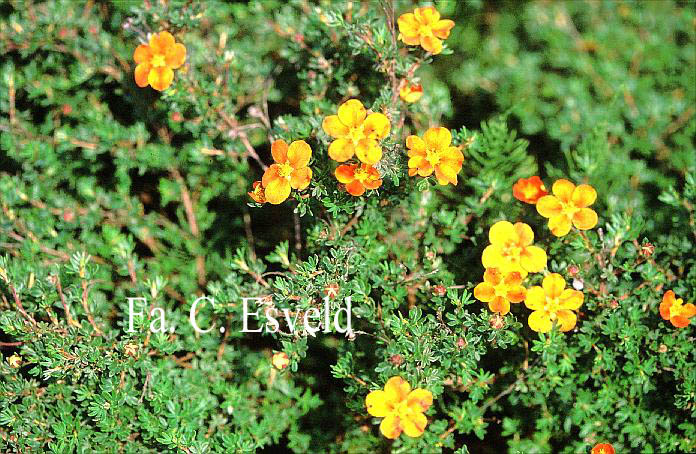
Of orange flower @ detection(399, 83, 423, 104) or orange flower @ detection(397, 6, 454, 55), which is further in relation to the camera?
orange flower @ detection(399, 83, 423, 104)

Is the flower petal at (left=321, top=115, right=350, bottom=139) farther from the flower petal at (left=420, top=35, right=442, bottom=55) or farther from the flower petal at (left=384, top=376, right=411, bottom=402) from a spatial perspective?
the flower petal at (left=384, top=376, right=411, bottom=402)

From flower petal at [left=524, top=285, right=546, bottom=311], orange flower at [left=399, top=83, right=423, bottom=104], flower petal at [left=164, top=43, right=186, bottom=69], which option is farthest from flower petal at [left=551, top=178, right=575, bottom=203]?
flower petal at [left=164, top=43, right=186, bottom=69]

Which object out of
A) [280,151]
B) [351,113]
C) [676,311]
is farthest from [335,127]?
[676,311]

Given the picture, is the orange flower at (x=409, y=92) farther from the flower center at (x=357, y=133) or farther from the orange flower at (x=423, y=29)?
the flower center at (x=357, y=133)

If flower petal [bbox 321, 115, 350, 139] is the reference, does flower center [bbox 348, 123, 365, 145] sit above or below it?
below

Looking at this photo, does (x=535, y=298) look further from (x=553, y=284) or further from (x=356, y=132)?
(x=356, y=132)

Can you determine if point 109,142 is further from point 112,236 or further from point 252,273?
point 252,273
